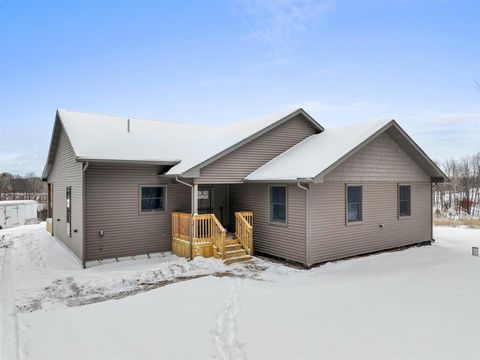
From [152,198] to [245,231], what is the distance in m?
3.49

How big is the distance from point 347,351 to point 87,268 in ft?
27.4

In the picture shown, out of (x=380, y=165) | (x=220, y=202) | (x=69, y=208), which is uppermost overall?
(x=380, y=165)

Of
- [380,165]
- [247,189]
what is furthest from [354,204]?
[247,189]

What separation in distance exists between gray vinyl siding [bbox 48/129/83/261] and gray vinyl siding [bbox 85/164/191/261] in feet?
1.09

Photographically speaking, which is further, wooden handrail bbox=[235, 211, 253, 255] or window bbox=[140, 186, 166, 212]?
window bbox=[140, 186, 166, 212]

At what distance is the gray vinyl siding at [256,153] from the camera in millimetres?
11039

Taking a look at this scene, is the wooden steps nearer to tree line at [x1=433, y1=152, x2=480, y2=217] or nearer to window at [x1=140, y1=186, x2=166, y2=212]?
window at [x1=140, y1=186, x2=166, y2=212]

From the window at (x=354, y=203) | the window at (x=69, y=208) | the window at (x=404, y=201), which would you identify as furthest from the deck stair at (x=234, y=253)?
the window at (x=404, y=201)

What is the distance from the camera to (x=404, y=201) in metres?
13.2

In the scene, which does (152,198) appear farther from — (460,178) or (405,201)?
(460,178)

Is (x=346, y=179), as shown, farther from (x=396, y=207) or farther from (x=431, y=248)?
(x=431, y=248)

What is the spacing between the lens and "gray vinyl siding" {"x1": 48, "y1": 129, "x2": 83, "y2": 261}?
10.8 meters

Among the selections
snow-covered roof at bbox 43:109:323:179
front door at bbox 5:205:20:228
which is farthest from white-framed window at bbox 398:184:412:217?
front door at bbox 5:205:20:228

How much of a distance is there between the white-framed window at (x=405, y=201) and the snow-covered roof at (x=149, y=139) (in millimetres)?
4103
